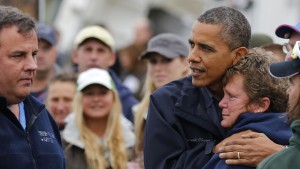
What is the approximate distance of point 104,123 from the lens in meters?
8.41

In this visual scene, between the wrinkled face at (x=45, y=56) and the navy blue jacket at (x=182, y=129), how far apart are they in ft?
13.9

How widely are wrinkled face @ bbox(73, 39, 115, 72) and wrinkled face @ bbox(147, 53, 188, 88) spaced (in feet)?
3.53

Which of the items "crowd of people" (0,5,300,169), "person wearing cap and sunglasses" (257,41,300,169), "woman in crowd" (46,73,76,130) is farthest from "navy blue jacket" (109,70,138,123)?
"person wearing cap and sunglasses" (257,41,300,169)

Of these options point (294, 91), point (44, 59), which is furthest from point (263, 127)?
point (44, 59)

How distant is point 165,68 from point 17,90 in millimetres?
3026

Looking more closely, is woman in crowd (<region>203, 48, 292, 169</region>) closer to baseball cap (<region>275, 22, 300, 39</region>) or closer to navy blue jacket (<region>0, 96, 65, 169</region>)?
baseball cap (<region>275, 22, 300, 39</region>)

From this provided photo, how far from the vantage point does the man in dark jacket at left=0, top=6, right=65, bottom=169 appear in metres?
5.84

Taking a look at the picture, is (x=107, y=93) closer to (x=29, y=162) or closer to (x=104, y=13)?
(x=29, y=162)

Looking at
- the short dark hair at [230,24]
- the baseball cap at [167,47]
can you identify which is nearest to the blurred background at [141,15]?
the baseball cap at [167,47]

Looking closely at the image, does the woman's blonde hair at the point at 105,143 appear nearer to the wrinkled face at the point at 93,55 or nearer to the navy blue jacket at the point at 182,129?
the wrinkled face at the point at 93,55

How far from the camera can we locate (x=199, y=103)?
6098mm

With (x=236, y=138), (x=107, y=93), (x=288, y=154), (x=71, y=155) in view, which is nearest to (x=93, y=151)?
(x=71, y=155)

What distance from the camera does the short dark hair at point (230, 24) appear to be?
235 inches

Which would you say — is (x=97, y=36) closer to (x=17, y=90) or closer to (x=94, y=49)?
(x=94, y=49)
